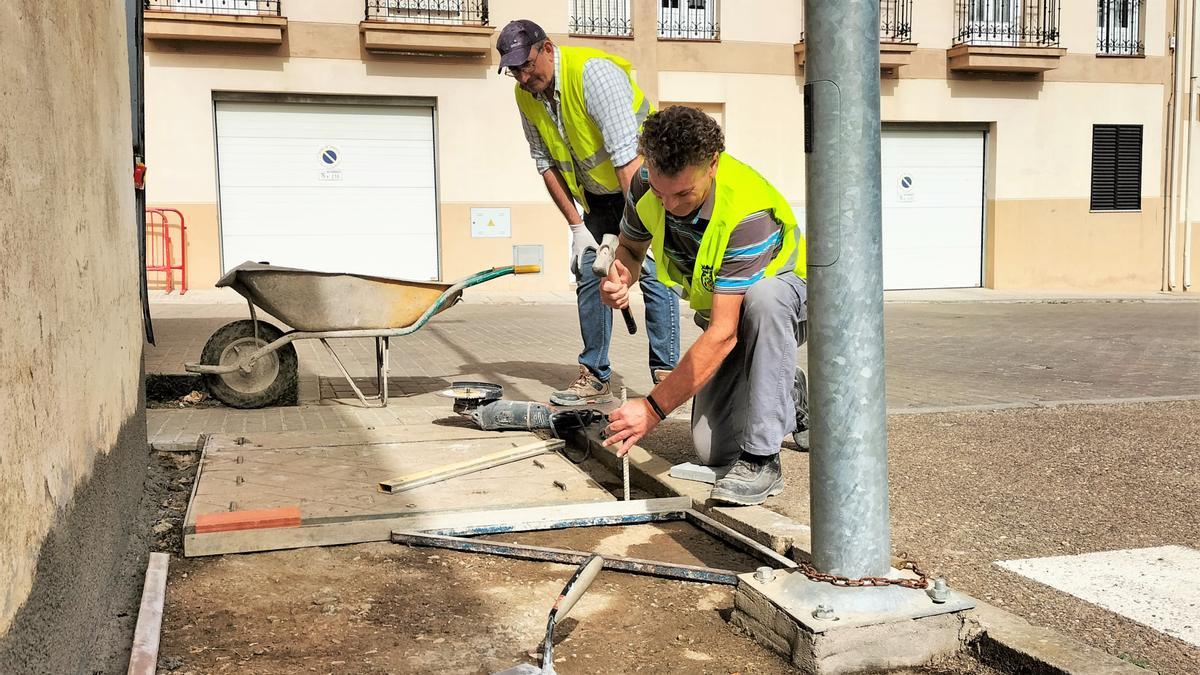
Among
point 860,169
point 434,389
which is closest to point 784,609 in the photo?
point 860,169

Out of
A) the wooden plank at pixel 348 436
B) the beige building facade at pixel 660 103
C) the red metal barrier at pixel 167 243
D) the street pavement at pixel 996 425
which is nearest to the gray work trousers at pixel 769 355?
→ the street pavement at pixel 996 425

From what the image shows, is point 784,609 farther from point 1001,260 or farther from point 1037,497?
point 1001,260

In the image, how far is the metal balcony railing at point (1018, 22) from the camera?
19375 millimetres

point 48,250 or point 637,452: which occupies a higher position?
point 48,250

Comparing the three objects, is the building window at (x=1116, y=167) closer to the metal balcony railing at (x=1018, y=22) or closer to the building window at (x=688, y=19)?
the metal balcony railing at (x=1018, y=22)

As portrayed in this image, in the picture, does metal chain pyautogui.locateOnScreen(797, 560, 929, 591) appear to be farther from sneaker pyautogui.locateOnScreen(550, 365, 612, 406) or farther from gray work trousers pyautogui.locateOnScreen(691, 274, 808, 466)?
sneaker pyautogui.locateOnScreen(550, 365, 612, 406)

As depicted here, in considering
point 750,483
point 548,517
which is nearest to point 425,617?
point 548,517

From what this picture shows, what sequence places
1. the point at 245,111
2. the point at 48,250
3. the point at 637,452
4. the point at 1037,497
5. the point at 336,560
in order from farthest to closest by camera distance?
1. the point at 245,111
2. the point at 637,452
3. the point at 1037,497
4. the point at 336,560
5. the point at 48,250

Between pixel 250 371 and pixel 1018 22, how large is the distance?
1779 centimetres

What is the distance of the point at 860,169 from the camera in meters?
2.39

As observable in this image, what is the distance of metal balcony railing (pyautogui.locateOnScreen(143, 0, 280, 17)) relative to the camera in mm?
15438

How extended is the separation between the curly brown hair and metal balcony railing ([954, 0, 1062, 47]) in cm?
1802

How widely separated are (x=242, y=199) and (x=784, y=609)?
15.1 metres

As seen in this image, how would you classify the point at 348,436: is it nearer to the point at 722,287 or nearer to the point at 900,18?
the point at 722,287
